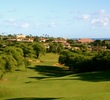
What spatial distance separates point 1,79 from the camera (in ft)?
202

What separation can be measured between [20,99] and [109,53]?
47.5 m

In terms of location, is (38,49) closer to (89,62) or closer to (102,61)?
(89,62)

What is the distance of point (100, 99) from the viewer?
92.5 ft

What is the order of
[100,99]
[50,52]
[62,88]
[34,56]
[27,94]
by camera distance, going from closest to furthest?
[100,99]
[27,94]
[62,88]
[34,56]
[50,52]

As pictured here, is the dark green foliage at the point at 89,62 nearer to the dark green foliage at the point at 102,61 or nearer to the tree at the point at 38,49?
the dark green foliage at the point at 102,61

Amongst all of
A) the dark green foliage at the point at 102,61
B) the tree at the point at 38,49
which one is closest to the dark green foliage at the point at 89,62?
the dark green foliage at the point at 102,61

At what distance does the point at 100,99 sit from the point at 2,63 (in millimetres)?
39820

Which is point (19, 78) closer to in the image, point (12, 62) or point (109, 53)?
point (12, 62)

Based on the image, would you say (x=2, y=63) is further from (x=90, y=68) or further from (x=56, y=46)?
(x=56, y=46)

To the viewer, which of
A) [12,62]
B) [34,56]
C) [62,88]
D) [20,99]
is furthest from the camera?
[34,56]

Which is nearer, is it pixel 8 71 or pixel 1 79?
pixel 1 79

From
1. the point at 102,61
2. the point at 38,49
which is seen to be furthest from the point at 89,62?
the point at 38,49

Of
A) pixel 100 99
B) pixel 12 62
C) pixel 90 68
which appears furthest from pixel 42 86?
pixel 90 68

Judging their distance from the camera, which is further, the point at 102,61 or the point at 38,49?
the point at 38,49
